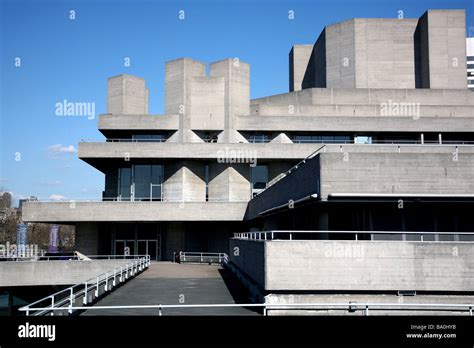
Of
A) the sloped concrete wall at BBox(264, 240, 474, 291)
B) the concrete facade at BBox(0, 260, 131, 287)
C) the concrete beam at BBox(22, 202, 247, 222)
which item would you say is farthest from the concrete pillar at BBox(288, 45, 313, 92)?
the sloped concrete wall at BBox(264, 240, 474, 291)

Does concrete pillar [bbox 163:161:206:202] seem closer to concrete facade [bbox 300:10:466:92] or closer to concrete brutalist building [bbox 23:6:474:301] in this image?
concrete brutalist building [bbox 23:6:474:301]

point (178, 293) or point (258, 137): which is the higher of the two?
point (258, 137)

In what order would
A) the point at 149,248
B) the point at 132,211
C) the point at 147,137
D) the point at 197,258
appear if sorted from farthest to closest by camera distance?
the point at 147,137 < the point at 149,248 < the point at 197,258 < the point at 132,211

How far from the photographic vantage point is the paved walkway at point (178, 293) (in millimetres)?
17406

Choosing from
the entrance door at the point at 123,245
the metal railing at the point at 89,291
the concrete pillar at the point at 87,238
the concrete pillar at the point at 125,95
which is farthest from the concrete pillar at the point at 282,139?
the metal railing at the point at 89,291

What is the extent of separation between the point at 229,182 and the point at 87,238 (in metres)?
14.3

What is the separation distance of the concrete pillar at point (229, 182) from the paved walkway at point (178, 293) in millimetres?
17222

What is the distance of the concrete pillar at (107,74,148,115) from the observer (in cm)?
5219

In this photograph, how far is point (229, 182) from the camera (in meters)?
48.7

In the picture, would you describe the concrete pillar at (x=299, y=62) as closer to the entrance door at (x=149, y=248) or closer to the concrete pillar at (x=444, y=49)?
the concrete pillar at (x=444, y=49)

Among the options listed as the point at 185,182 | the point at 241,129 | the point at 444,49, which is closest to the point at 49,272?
the point at 185,182

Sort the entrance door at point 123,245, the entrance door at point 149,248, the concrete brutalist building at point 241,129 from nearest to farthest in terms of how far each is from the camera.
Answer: the concrete brutalist building at point 241,129 → the entrance door at point 123,245 → the entrance door at point 149,248

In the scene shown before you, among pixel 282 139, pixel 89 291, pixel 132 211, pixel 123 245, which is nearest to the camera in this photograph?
pixel 89 291

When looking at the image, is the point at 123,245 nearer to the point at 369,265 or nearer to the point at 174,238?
the point at 174,238
